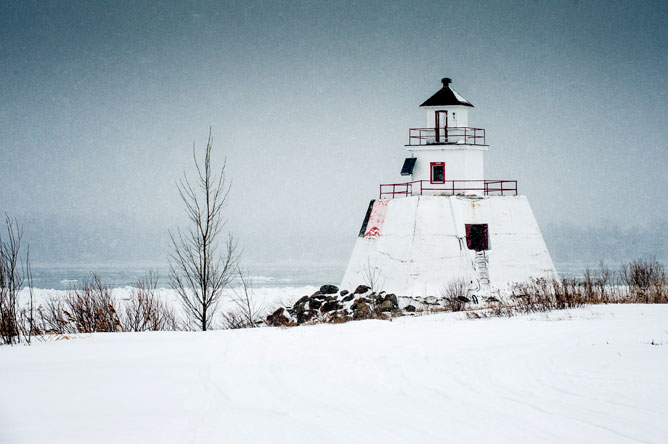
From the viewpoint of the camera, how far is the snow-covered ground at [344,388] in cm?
535

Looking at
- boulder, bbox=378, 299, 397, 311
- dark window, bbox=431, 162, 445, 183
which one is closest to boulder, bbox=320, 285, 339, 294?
boulder, bbox=378, 299, 397, 311

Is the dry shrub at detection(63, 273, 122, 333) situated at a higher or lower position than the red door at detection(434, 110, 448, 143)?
lower

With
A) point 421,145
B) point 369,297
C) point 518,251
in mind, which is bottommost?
point 369,297

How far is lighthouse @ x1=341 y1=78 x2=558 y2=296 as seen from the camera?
2847 cm

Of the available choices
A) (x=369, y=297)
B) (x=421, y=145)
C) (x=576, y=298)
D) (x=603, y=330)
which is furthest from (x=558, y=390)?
(x=421, y=145)

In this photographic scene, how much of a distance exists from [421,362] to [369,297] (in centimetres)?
1923

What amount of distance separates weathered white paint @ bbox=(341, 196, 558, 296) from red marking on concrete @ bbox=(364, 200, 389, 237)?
1.06ft

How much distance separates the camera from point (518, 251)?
29.2 m

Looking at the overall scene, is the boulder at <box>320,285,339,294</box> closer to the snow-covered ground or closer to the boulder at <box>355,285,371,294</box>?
the boulder at <box>355,285,371,294</box>

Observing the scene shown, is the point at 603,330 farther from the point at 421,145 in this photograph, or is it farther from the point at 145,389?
the point at 421,145

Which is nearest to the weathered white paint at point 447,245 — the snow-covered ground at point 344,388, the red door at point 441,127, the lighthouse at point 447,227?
the lighthouse at point 447,227

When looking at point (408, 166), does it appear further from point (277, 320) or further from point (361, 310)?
point (277, 320)

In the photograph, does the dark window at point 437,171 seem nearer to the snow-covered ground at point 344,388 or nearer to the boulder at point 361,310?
the boulder at point 361,310

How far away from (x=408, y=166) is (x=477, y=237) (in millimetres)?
5592
